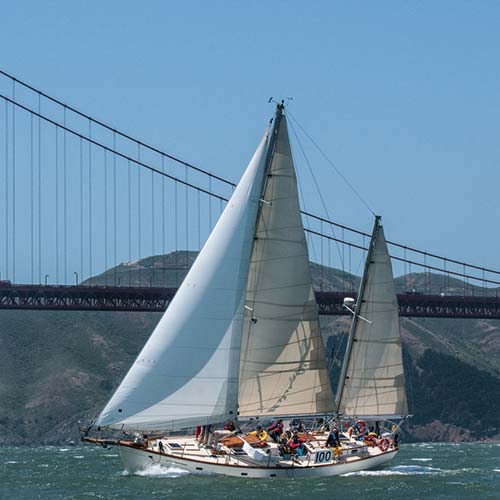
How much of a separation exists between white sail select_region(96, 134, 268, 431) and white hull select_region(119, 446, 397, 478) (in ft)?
3.40

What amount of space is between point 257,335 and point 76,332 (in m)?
95.0

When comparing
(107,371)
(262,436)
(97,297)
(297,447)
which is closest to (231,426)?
(262,436)

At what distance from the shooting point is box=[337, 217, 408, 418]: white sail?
4606cm

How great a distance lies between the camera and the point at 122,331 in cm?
13925

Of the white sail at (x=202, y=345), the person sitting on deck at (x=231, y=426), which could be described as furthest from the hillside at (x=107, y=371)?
the white sail at (x=202, y=345)

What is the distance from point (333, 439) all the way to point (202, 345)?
4779mm

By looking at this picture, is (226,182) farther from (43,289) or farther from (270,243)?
(270,243)

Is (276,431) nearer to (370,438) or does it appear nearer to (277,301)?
(277,301)

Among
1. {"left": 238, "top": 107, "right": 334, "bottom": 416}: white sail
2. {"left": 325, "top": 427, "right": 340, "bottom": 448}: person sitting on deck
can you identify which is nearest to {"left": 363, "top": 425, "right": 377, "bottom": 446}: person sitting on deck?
{"left": 325, "top": 427, "right": 340, "bottom": 448}: person sitting on deck

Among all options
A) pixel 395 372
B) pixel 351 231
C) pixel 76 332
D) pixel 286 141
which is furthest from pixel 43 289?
pixel 76 332

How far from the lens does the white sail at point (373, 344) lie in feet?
151

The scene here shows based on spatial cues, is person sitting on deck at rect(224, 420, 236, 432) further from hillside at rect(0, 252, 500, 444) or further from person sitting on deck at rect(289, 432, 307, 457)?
hillside at rect(0, 252, 500, 444)

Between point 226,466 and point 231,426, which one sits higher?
point 231,426

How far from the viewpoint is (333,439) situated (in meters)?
42.0
